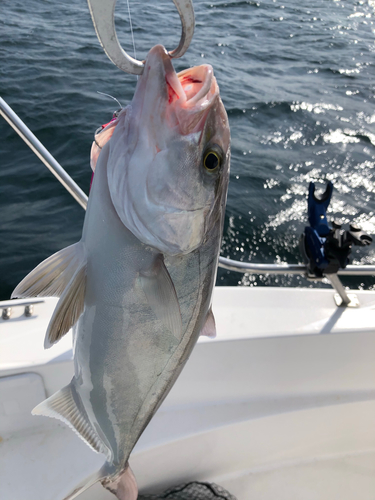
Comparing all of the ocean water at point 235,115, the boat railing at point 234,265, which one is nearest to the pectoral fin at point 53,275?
the boat railing at point 234,265

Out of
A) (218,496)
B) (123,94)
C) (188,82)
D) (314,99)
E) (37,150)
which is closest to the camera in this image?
(188,82)

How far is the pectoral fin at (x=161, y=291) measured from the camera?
3.89 feet

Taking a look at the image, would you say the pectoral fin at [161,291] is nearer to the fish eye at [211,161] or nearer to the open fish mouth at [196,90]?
the fish eye at [211,161]

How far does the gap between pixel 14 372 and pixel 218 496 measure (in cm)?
124

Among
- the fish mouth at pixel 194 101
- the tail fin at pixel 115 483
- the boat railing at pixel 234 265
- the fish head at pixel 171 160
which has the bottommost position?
the tail fin at pixel 115 483

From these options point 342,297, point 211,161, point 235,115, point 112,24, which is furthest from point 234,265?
point 235,115

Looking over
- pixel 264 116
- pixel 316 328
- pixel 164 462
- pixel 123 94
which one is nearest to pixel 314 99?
pixel 264 116

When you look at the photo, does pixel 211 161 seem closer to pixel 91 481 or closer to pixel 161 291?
pixel 161 291

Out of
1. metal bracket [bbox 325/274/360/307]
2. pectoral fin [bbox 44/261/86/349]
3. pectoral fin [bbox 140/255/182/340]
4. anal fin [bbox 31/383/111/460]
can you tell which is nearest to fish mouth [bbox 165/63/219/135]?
pectoral fin [bbox 140/255/182/340]

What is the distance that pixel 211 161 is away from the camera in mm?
1159

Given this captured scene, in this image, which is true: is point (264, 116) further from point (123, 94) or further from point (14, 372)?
point (14, 372)

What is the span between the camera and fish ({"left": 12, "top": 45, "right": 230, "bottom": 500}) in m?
1.11

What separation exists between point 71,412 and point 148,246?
2.30 feet

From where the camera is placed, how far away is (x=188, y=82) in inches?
45.6
